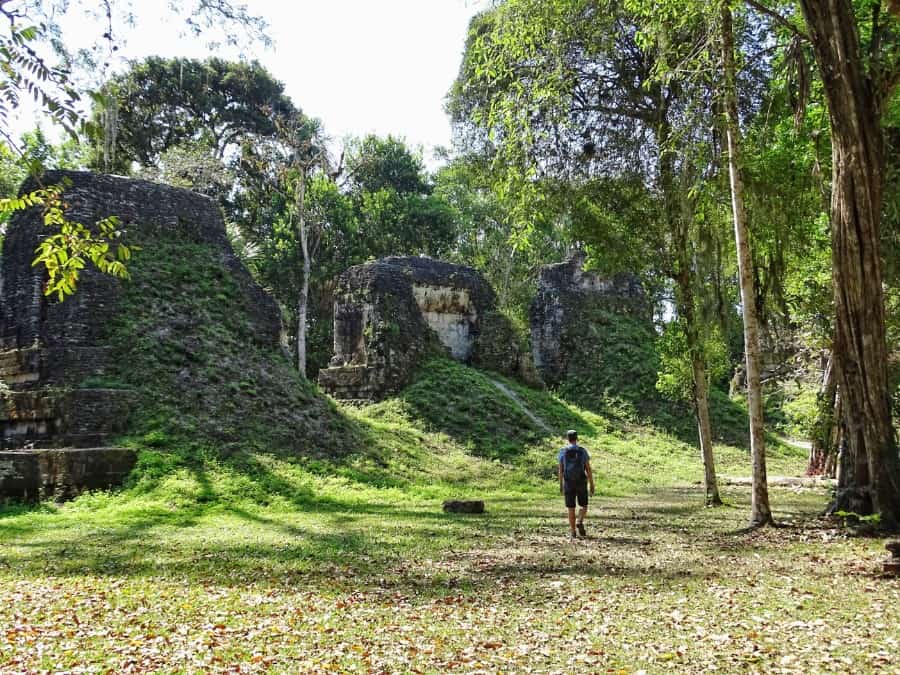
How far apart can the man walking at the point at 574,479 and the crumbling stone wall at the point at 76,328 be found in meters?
7.88

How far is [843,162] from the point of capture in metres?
8.72

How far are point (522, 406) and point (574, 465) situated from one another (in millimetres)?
12780

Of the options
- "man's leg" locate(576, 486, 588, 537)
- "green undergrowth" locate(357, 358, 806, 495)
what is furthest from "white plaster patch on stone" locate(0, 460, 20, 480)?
"man's leg" locate(576, 486, 588, 537)

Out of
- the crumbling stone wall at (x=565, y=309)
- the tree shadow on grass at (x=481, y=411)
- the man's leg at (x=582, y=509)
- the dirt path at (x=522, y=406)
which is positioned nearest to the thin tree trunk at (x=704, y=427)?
the man's leg at (x=582, y=509)

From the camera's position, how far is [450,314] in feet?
82.8

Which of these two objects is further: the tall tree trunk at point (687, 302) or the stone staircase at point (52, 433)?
the tall tree trunk at point (687, 302)

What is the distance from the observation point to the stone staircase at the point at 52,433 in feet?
38.8

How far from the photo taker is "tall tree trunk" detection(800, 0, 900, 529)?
337 inches

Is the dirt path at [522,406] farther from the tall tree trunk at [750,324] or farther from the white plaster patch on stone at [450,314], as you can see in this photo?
the tall tree trunk at [750,324]

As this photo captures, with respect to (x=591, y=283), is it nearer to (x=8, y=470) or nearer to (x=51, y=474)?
(x=51, y=474)

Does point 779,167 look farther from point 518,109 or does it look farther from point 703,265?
point 518,109

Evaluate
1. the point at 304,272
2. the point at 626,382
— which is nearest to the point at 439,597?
the point at 626,382

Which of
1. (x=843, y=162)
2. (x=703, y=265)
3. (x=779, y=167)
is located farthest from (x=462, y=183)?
(x=843, y=162)

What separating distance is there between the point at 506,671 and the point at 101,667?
253 centimetres
